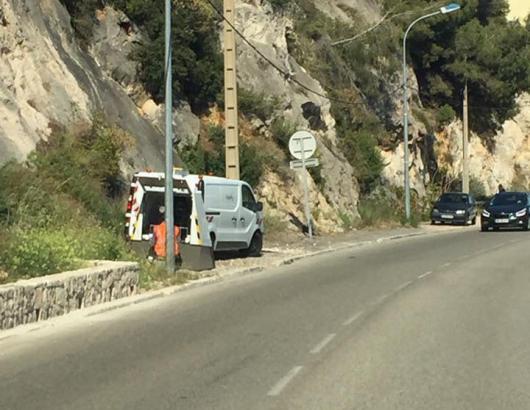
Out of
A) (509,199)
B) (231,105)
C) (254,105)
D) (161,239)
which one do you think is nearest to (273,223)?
(231,105)

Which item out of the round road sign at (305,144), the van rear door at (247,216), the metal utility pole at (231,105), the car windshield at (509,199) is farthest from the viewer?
the car windshield at (509,199)

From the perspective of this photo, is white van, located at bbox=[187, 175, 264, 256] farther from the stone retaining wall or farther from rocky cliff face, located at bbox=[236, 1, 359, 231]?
rocky cliff face, located at bbox=[236, 1, 359, 231]

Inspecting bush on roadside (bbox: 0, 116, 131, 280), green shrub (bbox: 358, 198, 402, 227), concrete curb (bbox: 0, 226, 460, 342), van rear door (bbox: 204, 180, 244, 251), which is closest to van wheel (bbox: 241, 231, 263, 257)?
van rear door (bbox: 204, 180, 244, 251)

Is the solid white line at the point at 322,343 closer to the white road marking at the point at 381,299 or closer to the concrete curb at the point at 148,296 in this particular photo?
the white road marking at the point at 381,299

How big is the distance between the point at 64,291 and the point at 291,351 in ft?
14.0

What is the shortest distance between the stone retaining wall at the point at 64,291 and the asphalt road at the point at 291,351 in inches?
20.7

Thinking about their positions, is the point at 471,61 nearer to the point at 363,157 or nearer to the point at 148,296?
the point at 363,157

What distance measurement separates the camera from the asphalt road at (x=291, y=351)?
711 cm

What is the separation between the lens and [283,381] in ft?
25.2

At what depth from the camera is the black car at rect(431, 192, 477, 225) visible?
4109 cm

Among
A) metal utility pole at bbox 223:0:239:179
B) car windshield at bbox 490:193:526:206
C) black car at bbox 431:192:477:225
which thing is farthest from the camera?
black car at bbox 431:192:477:225

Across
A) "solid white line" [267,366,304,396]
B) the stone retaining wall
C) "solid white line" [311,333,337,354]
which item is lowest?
"solid white line" [267,366,304,396]

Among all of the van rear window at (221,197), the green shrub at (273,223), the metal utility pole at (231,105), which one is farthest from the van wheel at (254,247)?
the green shrub at (273,223)

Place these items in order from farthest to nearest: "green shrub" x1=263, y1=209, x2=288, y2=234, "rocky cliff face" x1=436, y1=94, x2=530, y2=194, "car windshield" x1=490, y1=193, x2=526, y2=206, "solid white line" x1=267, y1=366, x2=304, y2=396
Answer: "rocky cliff face" x1=436, y1=94, x2=530, y2=194 → "car windshield" x1=490, y1=193, x2=526, y2=206 → "green shrub" x1=263, y1=209, x2=288, y2=234 → "solid white line" x1=267, y1=366, x2=304, y2=396
